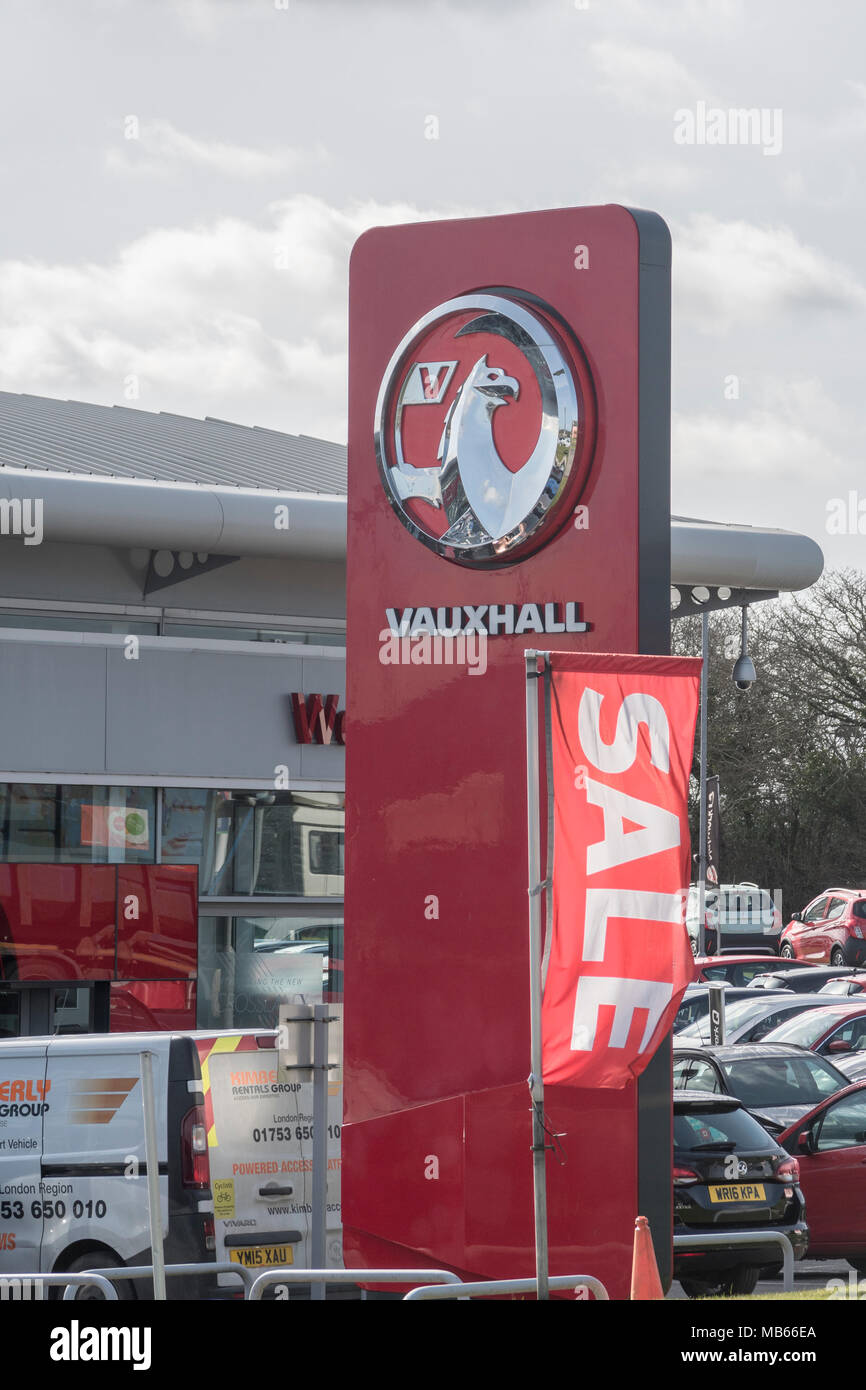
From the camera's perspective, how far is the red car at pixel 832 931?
3812 cm

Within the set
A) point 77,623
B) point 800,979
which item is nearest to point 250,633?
point 77,623

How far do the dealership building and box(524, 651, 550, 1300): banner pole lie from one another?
10.2 metres

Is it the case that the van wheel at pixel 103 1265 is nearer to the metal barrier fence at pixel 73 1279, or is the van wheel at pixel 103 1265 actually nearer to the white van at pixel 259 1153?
the white van at pixel 259 1153

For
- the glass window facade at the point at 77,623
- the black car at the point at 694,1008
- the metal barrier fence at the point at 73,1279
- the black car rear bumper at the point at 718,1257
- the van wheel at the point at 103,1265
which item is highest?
the glass window facade at the point at 77,623

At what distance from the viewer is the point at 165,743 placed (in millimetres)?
18156

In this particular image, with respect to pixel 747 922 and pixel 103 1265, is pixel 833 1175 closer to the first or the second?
pixel 103 1265

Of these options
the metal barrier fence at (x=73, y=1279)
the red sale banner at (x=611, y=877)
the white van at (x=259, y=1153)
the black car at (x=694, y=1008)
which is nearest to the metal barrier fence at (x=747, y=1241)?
the red sale banner at (x=611, y=877)

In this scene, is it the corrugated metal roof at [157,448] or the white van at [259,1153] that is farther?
the corrugated metal roof at [157,448]

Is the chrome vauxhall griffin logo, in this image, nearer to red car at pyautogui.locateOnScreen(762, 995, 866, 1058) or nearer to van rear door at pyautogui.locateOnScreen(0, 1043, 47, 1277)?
van rear door at pyautogui.locateOnScreen(0, 1043, 47, 1277)

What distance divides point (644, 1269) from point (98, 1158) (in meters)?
4.62

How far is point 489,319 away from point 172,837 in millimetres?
9390

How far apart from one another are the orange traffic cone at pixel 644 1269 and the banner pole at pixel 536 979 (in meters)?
0.56
